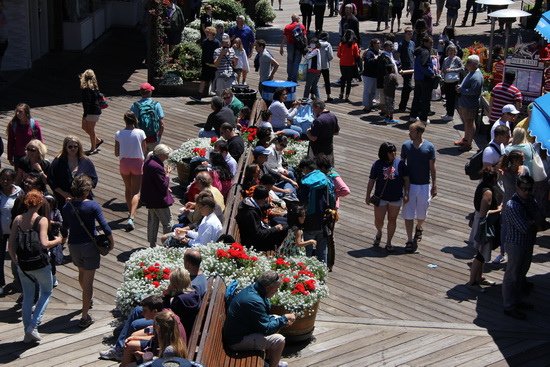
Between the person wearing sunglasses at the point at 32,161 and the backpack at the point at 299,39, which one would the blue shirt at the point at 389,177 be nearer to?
the person wearing sunglasses at the point at 32,161

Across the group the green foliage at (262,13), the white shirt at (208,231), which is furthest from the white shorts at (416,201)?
the green foliage at (262,13)

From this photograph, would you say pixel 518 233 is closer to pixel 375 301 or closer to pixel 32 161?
pixel 375 301

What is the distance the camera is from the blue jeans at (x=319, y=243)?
Answer: 12508 mm

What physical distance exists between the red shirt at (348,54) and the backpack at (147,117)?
308 inches

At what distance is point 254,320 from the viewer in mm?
9438

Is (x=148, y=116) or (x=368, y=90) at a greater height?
(x=148, y=116)

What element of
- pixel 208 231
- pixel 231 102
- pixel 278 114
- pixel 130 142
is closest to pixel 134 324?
pixel 208 231

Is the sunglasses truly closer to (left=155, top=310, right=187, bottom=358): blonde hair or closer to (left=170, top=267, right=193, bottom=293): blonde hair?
(left=170, top=267, right=193, bottom=293): blonde hair

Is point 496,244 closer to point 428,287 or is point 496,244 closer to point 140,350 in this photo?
point 428,287

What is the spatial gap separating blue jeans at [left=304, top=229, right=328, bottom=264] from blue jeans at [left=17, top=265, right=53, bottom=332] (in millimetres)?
3337

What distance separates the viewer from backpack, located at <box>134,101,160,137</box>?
1534 centimetres

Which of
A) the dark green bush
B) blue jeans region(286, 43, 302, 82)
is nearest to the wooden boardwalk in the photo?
blue jeans region(286, 43, 302, 82)

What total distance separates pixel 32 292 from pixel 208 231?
6.74 feet

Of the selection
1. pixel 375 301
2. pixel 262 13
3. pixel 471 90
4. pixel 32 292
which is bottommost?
pixel 375 301
